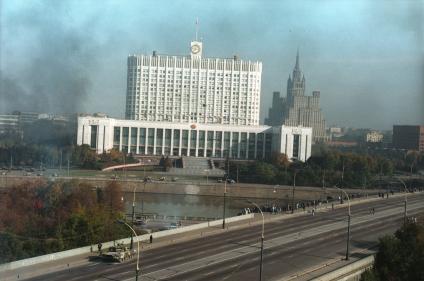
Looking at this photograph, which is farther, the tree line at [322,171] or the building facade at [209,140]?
the building facade at [209,140]

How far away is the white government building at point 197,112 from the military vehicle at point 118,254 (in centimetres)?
3153

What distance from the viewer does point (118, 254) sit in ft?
33.5

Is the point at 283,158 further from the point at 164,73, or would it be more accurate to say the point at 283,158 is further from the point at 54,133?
the point at 54,133

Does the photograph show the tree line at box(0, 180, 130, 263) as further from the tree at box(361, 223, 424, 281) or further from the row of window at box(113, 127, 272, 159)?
the row of window at box(113, 127, 272, 159)

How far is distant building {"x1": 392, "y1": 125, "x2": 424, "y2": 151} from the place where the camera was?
41.0 metres

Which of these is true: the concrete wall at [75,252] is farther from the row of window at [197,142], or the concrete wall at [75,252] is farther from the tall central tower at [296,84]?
the tall central tower at [296,84]

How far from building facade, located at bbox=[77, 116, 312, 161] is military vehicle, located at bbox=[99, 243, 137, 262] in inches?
1225

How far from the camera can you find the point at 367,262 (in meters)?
10.8

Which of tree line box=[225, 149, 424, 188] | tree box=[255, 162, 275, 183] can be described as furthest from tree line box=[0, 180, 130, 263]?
tree box=[255, 162, 275, 183]

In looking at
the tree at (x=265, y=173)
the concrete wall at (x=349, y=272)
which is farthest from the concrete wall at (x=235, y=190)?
the concrete wall at (x=349, y=272)

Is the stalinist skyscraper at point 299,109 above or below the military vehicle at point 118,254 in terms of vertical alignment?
above

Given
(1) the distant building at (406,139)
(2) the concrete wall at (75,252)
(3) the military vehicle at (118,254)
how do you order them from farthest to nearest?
(1) the distant building at (406,139) < (3) the military vehicle at (118,254) < (2) the concrete wall at (75,252)

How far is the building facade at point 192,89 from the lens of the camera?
47625 mm

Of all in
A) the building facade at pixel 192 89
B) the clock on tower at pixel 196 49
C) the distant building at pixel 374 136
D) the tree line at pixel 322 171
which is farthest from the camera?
the distant building at pixel 374 136
